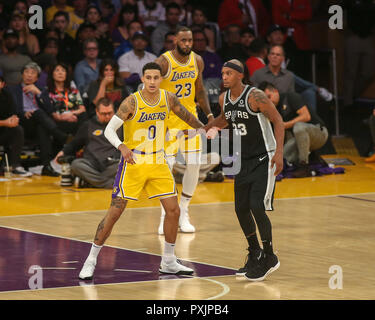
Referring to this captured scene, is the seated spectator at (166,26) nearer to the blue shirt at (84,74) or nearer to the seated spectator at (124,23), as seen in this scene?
the seated spectator at (124,23)

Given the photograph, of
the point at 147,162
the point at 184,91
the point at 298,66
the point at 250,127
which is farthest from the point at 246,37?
the point at 147,162

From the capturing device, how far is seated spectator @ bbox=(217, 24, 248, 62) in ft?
55.3

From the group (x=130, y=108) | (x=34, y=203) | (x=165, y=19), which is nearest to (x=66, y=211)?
(x=34, y=203)

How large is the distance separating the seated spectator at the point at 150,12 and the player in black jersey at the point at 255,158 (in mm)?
9449

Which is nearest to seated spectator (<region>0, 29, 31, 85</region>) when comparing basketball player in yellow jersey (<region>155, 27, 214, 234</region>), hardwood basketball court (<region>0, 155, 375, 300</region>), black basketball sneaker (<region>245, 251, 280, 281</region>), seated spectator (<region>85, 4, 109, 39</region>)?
seated spectator (<region>85, 4, 109, 39</region>)

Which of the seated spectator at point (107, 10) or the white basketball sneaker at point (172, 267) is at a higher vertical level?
the seated spectator at point (107, 10)

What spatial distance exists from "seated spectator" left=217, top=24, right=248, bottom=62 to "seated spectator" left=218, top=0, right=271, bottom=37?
0.50 metres

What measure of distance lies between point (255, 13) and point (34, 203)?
805 centimetres

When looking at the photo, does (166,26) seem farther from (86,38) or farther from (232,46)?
(86,38)

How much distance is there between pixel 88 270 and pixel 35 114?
7127mm

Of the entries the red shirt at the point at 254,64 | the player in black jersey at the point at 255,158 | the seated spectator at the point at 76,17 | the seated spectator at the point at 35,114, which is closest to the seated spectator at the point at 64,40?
the seated spectator at the point at 76,17

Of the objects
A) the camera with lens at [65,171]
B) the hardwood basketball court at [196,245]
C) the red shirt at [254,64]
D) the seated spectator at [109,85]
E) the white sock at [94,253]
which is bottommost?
the hardwood basketball court at [196,245]

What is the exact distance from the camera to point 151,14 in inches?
696

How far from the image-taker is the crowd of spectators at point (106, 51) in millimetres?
14750
